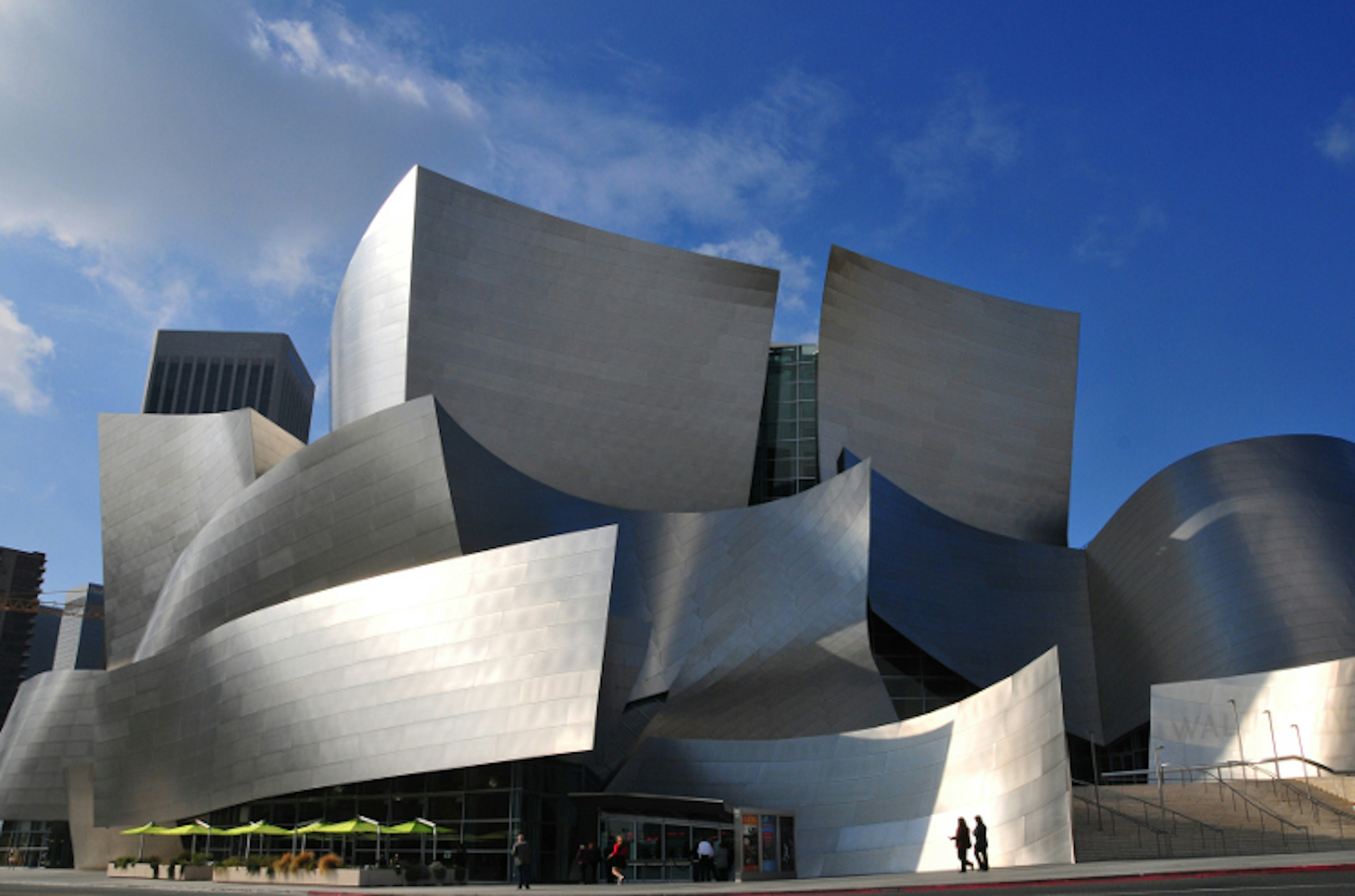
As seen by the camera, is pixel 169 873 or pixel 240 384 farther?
pixel 240 384

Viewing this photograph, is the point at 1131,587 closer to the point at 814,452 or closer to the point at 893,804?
the point at 814,452

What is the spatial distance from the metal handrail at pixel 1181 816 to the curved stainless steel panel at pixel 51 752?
22877mm

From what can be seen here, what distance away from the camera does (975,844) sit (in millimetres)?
15281

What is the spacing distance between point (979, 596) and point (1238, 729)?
737 centimetres

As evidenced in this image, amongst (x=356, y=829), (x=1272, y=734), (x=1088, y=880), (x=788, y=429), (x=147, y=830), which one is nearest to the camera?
(x=1088, y=880)

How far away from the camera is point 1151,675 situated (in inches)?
1091

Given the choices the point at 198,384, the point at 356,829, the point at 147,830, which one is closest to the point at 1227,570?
the point at 356,829

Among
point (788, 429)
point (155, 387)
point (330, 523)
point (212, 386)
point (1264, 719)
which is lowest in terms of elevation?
point (1264, 719)

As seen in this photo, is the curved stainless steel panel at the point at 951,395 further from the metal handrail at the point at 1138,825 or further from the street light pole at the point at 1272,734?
the metal handrail at the point at 1138,825

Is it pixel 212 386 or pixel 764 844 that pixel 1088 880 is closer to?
pixel 764 844

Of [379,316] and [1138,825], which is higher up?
[379,316]

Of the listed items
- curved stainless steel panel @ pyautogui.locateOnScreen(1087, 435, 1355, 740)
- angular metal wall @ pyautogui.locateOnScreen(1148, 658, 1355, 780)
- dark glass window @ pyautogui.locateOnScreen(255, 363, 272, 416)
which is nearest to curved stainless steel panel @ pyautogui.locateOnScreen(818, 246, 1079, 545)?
curved stainless steel panel @ pyautogui.locateOnScreen(1087, 435, 1355, 740)

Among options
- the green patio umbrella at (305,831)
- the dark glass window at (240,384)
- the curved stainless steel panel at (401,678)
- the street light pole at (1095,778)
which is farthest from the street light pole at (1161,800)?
the dark glass window at (240,384)

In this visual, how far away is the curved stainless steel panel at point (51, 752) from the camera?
26469 millimetres
